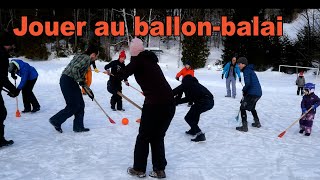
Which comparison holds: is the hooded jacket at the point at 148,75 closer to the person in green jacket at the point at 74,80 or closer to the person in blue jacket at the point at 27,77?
the person in green jacket at the point at 74,80

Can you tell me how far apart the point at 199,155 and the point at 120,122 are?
2.68 metres

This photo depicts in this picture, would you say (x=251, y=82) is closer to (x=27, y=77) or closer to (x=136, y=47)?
(x=136, y=47)

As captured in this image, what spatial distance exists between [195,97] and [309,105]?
7.57 feet

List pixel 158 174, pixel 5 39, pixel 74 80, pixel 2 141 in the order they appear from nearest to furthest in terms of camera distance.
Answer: pixel 158 174 < pixel 5 39 < pixel 2 141 < pixel 74 80

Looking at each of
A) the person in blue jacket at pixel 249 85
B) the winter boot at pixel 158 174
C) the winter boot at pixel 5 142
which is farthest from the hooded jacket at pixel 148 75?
the person in blue jacket at pixel 249 85

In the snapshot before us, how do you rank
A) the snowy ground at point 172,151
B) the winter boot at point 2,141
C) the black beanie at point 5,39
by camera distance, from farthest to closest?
the winter boot at point 2,141, the black beanie at point 5,39, the snowy ground at point 172,151

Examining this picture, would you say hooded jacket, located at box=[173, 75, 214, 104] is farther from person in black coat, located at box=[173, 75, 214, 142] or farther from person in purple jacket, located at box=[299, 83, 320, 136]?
person in purple jacket, located at box=[299, 83, 320, 136]

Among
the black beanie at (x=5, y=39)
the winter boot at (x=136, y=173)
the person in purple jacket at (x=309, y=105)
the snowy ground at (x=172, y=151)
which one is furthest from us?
the person in purple jacket at (x=309, y=105)

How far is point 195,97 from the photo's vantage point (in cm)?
516

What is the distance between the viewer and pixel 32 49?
2661cm

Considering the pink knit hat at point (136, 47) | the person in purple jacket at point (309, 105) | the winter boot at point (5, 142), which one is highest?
the pink knit hat at point (136, 47)

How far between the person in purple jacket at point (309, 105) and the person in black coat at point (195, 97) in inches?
77.5

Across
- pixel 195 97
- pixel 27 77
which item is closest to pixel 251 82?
pixel 195 97

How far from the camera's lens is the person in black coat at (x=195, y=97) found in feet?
16.4
